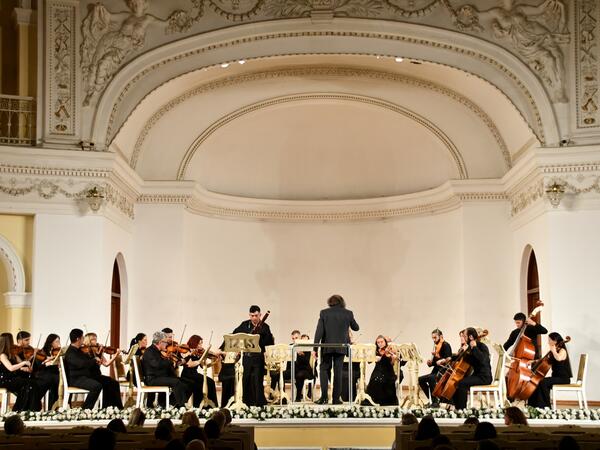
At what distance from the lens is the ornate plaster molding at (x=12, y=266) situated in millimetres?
15070

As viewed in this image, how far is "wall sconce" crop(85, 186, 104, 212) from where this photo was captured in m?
15.1

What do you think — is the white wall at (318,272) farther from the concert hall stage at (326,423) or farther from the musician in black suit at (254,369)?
the concert hall stage at (326,423)

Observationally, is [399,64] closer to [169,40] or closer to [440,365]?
[169,40]

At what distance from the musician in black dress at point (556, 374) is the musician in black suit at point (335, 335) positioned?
2.51 m

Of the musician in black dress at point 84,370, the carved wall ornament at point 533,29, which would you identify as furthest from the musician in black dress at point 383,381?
the carved wall ornament at point 533,29

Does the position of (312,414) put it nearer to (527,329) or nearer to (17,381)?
(527,329)

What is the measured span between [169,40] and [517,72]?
18.6 ft

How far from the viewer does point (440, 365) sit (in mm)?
13109

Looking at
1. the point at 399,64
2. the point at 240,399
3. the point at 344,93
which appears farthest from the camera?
the point at 344,93

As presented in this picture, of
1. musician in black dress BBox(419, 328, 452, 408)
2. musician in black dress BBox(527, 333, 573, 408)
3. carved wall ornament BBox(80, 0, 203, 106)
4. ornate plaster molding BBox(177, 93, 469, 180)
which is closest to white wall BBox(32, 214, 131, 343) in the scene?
carved wall ornament BBox(80, 0, 203, 106)

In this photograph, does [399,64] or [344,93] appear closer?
[399,64]

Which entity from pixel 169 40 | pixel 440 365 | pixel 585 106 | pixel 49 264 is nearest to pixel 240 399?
pixel 440 365

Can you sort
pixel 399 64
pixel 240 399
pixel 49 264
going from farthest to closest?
pixel 399 64
pixel 49 264
pixel 240 399

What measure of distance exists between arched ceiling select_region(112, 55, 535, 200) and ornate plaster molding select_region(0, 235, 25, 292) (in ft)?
8.43
